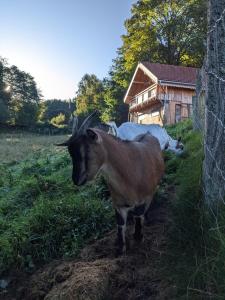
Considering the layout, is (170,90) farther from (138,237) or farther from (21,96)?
(21,96)

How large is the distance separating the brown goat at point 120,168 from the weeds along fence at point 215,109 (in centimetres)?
76

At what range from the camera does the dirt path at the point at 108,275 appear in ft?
10.8

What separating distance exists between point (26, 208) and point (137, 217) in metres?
2.97

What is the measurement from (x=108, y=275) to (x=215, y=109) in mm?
1930

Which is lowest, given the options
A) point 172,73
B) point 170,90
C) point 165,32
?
point 170,90

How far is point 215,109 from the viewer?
3.67m

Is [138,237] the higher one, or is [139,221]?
[139,221]

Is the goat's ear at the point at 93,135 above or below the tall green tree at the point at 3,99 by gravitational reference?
below

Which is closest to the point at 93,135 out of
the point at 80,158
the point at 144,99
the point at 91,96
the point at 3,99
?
the point at 80,158

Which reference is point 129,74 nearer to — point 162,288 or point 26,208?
point 26,208

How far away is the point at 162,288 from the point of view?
3135mm

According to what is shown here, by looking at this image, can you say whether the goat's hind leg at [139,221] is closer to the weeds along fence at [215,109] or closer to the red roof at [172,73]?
the weeds along fence at [215,109]

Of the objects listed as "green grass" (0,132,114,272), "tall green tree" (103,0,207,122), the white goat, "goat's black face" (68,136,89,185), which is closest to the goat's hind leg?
"green grass" (0,132,114,272)

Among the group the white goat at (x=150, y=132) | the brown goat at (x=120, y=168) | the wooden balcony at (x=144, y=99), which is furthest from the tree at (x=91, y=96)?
the brown goat at (x=120, y=168)
